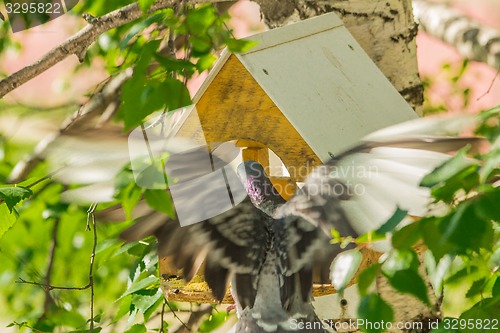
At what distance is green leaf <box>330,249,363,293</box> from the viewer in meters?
0.96

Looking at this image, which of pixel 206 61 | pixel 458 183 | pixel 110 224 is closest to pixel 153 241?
pixel 110 224

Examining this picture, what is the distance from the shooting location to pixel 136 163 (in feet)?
4.23

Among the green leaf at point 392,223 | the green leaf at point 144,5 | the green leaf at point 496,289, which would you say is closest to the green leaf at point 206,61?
the green leaf at point 144,5

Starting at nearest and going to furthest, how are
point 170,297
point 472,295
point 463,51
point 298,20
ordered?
point 472,295
point 170,297
point 298,20
point 463,51

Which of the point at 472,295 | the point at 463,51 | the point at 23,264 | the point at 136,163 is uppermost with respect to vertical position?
the point at 136,163

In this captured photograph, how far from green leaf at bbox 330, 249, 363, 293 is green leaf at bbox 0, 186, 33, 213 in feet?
1.92

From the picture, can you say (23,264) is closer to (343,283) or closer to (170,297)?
(170,297)

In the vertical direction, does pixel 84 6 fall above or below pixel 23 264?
above

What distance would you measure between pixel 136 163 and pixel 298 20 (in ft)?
2.22

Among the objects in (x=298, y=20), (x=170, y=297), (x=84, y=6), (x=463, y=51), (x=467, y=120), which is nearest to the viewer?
(x=467, y=120)

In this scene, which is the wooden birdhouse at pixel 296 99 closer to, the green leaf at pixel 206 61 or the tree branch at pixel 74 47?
the tree branch at pixel 74 47

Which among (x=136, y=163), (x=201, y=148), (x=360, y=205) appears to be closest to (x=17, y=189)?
(x=136, y=163)

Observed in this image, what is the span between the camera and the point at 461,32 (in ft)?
8.14

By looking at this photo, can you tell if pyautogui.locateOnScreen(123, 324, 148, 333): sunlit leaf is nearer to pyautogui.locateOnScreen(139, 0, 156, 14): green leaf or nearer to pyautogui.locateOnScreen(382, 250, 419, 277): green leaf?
pyautogui.locateOnScreen(139, 0, 156, 14): green leaf
